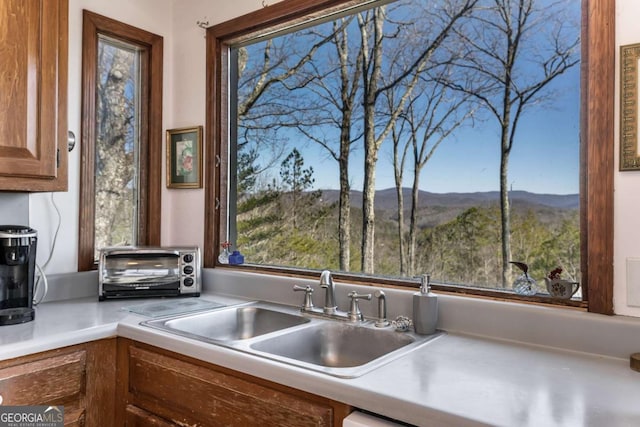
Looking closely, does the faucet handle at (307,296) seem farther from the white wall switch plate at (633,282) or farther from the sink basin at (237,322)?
the white wall switch plate at (633,282)

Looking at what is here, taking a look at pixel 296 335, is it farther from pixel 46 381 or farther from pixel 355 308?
pixel 46 381

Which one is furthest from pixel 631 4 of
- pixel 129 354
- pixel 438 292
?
pixel 129 354

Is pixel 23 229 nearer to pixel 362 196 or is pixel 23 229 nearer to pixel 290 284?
pixel 290 284

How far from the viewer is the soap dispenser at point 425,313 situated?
4.55 ft

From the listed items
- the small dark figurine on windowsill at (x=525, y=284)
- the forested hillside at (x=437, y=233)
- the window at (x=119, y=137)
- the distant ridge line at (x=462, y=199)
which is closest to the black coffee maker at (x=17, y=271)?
the window at (x=119, y=137)

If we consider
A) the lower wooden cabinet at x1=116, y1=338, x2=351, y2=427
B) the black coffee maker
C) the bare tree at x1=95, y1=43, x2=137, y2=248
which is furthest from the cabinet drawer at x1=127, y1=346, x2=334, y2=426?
the bare tree at x1=95, y1=43, x2=137, y2=248

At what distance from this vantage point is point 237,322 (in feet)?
5.96

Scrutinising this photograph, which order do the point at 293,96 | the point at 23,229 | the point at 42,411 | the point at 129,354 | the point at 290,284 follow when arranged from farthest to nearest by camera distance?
1. the point at 293,96
2. the point at 290,284
3. the point at 23,229
4. the point at 129,354
5. the point at 42,411

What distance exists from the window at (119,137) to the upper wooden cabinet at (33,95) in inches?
15.3

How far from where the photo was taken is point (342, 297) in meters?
1.69

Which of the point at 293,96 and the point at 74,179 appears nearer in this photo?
the point at 74,179

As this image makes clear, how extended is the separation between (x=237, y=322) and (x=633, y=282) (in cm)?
136

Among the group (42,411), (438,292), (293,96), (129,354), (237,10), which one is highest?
(237,10)

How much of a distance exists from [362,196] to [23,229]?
50.6 inches
